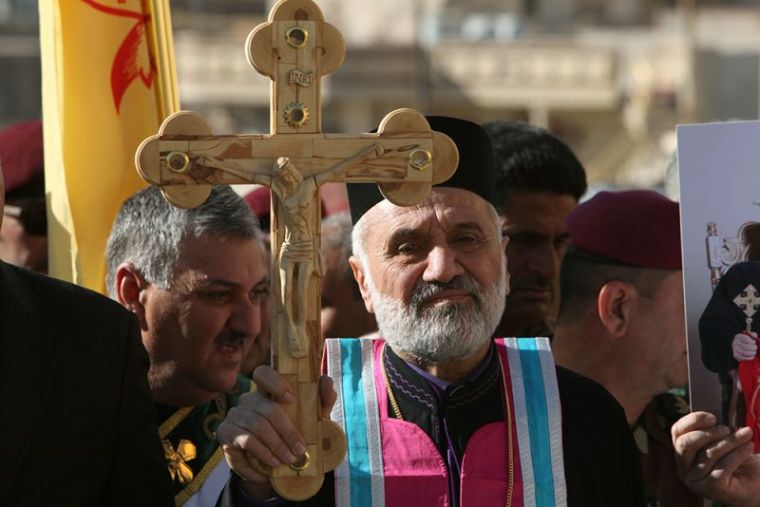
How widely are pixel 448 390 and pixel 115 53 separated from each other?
5.12 ft

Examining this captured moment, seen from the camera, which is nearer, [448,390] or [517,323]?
[448,390]

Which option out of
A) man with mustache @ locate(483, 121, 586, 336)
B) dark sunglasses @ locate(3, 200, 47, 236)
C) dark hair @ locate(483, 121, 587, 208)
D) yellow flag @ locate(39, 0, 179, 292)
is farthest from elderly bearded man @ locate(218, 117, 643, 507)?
dark sunglasses @ locate(3, 200, 47, 236)

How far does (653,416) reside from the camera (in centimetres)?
520

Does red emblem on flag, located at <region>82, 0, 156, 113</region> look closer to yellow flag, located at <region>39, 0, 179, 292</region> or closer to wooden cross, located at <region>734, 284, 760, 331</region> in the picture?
yellow flag, located at <region>39, 0, 179, 292</region>

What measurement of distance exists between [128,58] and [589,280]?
4.63 ft

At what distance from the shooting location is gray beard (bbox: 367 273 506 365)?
423 cm

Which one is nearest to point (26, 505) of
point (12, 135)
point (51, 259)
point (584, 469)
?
point (584, 469)

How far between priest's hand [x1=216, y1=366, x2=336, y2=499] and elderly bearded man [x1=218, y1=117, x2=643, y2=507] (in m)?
0.39

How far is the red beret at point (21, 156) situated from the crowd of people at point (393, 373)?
1.02m

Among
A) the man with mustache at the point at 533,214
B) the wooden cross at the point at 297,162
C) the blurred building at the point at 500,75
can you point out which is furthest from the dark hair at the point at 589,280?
the blurred building at the point at 500,75

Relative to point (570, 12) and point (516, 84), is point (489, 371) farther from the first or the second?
point (570, 12)

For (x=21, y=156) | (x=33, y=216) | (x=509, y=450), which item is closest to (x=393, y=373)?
(x=509, y=450)

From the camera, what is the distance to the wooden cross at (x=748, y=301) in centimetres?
437

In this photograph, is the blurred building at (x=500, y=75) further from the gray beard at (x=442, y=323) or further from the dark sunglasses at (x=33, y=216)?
the gray beard at (x=442, y=323)
